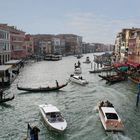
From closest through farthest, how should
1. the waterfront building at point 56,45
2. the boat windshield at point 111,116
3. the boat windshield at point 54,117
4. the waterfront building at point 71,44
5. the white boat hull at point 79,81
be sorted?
1. the boat windshield at point 54,117
2. the boat windshield at point 111,116
3. the white boat hull at point 79,81
4. the waterfront building at point 56,45
5. the waterfront building at point 71,44

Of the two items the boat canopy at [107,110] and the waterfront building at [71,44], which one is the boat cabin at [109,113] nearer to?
the boat canopy at [107,110]

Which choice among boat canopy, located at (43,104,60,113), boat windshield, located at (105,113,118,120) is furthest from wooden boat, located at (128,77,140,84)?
boat canopy, located at (43,104,60,113)

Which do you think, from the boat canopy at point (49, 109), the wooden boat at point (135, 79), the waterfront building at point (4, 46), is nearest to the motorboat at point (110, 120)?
the boat canopy at point (49, 109)

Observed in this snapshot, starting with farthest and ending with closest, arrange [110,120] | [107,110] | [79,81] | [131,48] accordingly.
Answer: [131,48] → [79,81] → [107,110] → [110,120]

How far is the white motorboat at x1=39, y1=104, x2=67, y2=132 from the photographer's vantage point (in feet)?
65.8

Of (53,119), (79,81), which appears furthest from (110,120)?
(79,81)

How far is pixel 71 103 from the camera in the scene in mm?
29391

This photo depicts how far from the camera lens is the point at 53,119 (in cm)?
2116

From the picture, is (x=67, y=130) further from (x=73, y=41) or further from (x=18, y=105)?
(x=73, y=41)

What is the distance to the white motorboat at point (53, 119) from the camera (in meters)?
20.0

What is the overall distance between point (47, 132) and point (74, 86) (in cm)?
2021

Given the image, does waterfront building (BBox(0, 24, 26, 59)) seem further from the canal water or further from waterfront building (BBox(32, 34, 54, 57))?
the canal water

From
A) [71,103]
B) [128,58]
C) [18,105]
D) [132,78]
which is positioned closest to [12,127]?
[18,105]

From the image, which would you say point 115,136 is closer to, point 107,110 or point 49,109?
point 107,110
